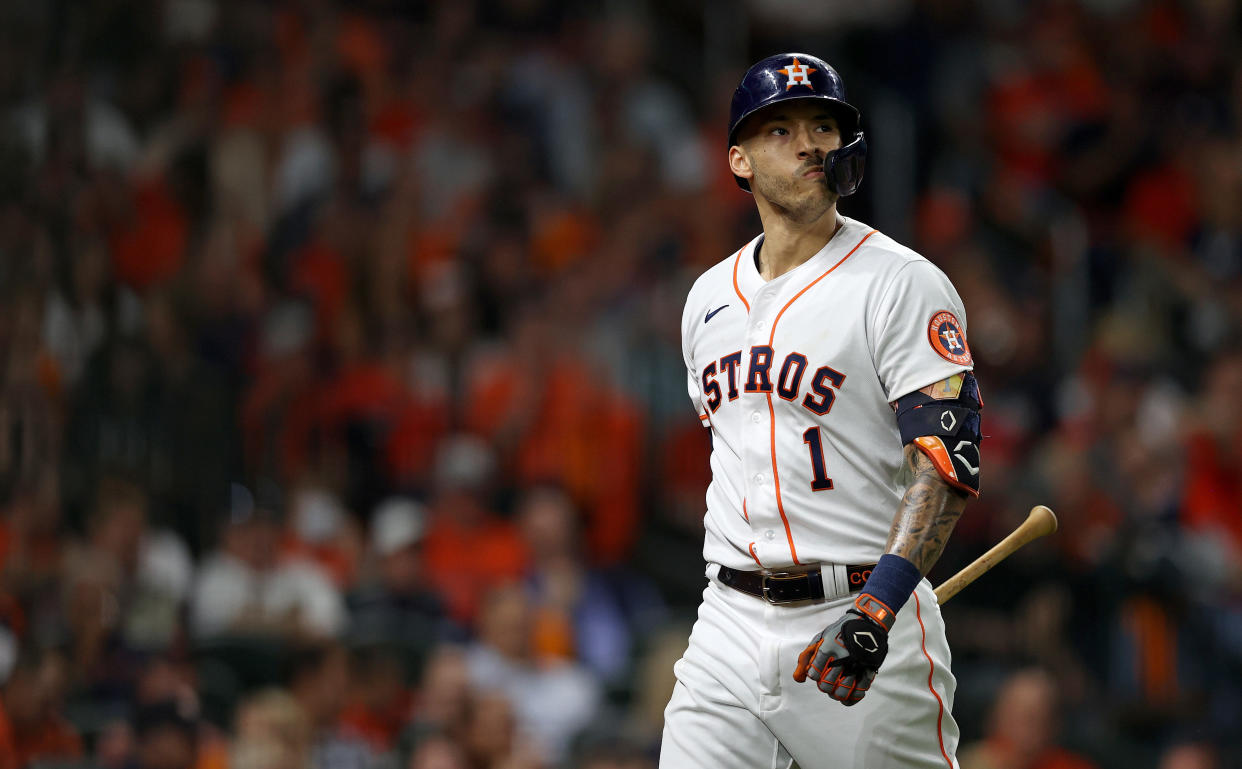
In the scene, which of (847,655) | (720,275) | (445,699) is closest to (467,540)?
(445,699)

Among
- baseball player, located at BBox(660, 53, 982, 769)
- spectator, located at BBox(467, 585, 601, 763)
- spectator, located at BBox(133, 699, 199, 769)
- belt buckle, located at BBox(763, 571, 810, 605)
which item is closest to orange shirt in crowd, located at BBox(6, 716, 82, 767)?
spectator, located at BBox(133, 699, 199, 769)

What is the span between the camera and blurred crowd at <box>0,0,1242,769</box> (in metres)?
7.00

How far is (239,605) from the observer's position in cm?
746

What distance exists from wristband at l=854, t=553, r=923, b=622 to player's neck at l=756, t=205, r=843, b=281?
0.81m

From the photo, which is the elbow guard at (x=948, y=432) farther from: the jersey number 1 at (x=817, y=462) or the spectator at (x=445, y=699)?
the spectator at (x=445, y=699)

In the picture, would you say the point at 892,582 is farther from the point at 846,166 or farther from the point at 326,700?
the point at 326,700

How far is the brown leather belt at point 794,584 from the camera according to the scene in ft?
11.6

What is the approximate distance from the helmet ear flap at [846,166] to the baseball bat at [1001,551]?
87 cm

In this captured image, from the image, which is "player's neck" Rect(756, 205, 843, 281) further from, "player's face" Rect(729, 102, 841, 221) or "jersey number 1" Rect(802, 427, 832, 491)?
"jersey number 1" Rect(802, 427, 832, 491)

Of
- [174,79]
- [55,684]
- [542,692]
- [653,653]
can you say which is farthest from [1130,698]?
[174,79]

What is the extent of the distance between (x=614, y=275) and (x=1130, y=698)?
3537mm

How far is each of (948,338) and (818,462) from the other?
0.40 meters

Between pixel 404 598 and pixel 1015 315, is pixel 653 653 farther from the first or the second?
pixel 1015 315

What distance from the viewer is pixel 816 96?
360cm
